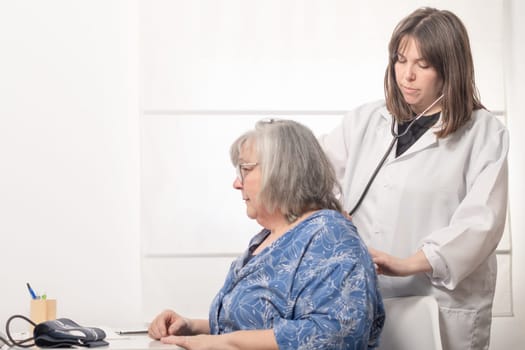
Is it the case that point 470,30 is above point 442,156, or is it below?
above

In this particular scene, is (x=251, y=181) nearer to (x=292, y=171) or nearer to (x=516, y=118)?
(x=292, y=171)

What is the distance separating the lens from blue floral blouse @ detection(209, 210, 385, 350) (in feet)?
5.84

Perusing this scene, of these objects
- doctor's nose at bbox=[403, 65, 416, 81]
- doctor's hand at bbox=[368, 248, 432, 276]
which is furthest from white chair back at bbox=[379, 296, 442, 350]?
doctor's nose at bbox=[403, 65, 416, 81]

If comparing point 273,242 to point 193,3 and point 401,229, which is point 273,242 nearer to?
point 401,229

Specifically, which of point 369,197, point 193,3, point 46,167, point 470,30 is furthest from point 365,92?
point 46,167

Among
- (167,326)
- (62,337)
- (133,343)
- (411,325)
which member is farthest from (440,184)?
(62,337)

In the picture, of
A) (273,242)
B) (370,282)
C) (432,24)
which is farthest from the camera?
(432,24)

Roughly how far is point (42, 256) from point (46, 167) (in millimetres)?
349

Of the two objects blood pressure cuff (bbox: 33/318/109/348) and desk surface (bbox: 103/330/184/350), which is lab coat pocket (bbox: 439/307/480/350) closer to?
desk surface (bbox: 103/330/184/350)

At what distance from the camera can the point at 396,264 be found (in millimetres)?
2107

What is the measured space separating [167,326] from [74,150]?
1.32m

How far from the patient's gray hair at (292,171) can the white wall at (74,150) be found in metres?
1.35

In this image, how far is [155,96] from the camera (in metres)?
3.17

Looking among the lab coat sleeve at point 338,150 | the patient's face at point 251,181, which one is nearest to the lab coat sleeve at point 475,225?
the lab coat sleeve at point 338,150
